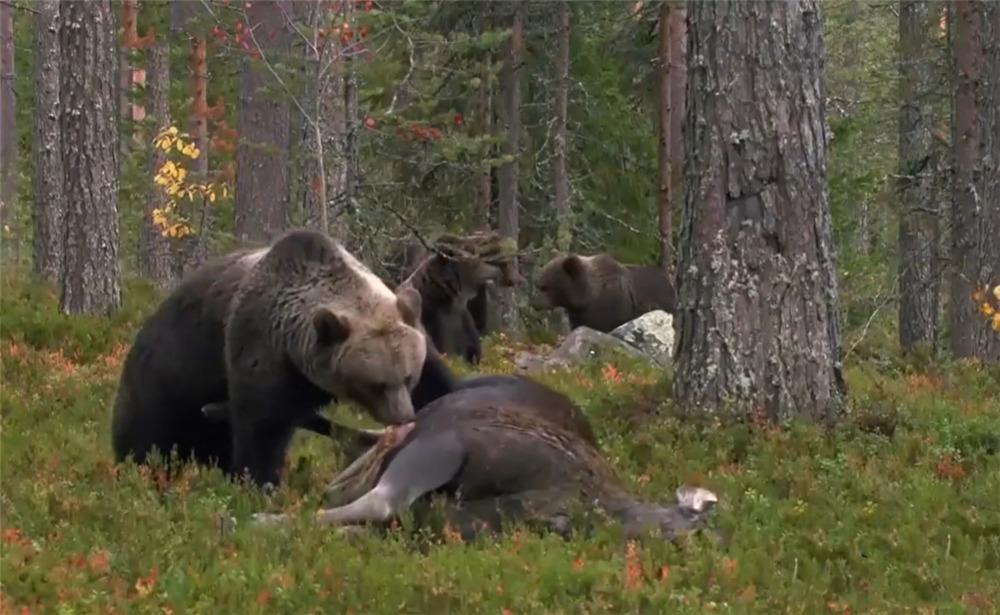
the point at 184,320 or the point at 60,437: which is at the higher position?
the point at 184,320

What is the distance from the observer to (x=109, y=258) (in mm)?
15414

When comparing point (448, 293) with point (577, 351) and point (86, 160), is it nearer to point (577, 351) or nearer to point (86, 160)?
point (577, 351)

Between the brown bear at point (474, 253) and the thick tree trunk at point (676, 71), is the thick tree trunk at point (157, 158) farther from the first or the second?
the thick tree trunk at point (676, 71)

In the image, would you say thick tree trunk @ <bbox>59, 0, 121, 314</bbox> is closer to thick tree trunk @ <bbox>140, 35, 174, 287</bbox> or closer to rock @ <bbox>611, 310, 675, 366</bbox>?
rock @ <bbox>611, 310, 675, 366</bbox>

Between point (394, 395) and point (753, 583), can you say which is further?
point (394, 395)

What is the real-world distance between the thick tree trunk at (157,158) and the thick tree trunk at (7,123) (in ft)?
9.46

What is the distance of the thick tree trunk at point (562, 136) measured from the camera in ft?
80.0

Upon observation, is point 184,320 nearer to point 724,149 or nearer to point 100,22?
point 724,149

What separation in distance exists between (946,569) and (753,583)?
119 cm

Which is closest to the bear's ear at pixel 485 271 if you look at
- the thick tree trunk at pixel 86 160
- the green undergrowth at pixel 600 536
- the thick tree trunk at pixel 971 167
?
the thick tree trunk at pixel 86 160

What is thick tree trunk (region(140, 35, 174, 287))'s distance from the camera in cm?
2561

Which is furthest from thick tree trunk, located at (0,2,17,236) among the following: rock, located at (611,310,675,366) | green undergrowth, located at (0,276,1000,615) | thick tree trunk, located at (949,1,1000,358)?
green undergrowth, located at (0,276,1000,615)

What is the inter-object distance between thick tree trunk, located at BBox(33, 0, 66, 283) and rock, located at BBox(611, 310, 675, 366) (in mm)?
8083

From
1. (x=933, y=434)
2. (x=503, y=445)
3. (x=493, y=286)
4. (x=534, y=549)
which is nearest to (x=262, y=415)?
(x=503, y=445)
